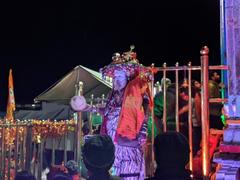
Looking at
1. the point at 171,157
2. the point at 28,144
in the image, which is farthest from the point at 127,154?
the point at 171,157

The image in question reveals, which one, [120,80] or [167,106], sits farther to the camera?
[167,106]

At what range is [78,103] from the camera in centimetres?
606

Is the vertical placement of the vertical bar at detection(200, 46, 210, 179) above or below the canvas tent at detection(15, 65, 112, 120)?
below

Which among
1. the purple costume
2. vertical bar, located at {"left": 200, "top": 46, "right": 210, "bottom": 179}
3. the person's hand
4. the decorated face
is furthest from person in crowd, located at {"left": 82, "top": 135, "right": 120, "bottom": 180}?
the person's hand

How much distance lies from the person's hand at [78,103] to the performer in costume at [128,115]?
389 millimetres

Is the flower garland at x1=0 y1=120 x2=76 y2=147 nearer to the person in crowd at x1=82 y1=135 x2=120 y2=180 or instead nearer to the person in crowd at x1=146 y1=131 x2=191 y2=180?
the person in crowd at x1=82 y1=135 x2=120 y2=180

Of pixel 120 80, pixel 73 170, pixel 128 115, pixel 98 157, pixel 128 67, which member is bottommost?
pixel 73 170

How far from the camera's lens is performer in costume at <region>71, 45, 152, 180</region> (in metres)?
5.50

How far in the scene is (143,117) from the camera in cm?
557

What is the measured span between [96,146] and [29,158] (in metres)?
4.27

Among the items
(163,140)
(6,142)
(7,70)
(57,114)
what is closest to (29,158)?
(6,142)

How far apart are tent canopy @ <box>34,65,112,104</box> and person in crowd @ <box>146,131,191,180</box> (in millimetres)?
8289

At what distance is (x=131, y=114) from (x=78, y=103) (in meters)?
0.96

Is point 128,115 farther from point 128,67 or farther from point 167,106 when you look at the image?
Result: point 167,106
